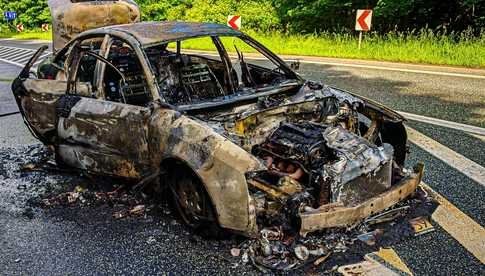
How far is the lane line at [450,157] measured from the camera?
14.4 feet

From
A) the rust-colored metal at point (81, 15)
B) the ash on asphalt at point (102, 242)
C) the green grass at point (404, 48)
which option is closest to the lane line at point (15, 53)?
the green grass at point (404, 48)

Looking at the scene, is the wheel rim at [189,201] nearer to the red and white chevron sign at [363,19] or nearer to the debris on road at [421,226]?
the debris on road at [421,226]

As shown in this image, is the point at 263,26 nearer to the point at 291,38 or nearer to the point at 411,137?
the point at 291,38

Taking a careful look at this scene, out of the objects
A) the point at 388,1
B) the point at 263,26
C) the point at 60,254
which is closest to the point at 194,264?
the point at 60,254

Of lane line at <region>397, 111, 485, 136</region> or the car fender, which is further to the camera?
lane line at <region>397, 111, 485, 136</region>

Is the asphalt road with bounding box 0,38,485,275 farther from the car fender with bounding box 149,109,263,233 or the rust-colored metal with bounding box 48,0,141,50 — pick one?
the rust-colored metal with bounding box 48,0,141,50

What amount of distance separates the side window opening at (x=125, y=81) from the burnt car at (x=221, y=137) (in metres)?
0.01

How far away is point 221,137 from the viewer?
3129 millimetres

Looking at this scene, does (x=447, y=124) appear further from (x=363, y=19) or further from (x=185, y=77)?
(x=363, y=19)

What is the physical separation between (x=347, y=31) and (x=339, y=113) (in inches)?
548

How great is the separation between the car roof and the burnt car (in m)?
0.01

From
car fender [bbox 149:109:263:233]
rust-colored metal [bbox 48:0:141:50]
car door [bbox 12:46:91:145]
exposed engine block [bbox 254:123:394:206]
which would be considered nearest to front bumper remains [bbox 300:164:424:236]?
exposed engine block [bbox 254:123:394:206]

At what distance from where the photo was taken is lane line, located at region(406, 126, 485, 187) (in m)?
4.39

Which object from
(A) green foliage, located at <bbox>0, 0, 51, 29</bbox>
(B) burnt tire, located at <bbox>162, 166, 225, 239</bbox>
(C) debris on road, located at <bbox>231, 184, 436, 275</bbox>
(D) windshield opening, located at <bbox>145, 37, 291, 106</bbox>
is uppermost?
(A) green foliage, located at <bbox>0, 0, 51, 29</bbox>
